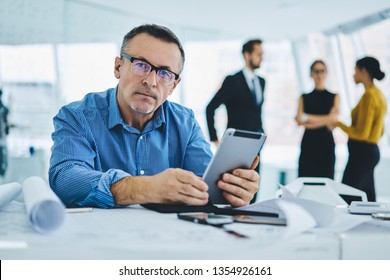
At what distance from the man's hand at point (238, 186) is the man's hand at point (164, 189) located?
8 cm

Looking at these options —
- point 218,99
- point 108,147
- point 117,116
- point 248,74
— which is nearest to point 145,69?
point 117,116

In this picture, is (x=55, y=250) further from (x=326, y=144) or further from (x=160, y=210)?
(x=326, y=144)

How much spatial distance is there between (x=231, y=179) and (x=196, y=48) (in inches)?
280

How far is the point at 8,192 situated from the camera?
49.8 inches

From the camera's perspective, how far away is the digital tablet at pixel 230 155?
1.24m

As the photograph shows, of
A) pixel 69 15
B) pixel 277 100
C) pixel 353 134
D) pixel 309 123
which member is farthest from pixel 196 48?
pixel 353 134

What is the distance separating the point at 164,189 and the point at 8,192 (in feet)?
1.34

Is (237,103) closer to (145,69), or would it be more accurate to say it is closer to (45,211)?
(145,69)

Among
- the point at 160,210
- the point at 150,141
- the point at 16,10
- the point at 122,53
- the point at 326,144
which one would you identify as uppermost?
the point at 16,10

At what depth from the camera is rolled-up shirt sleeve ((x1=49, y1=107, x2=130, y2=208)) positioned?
1340mm

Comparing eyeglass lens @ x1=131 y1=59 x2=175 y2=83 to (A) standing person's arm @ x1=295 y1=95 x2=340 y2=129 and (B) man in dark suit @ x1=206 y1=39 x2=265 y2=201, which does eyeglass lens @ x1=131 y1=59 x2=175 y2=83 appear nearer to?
(B) man in dark suit @ x1=206 y1=39 x2=265 y2=201

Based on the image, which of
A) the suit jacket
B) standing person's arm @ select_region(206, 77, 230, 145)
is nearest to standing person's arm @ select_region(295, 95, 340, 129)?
the suit jacket

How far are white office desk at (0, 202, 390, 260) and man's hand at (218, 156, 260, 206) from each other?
0.92ft

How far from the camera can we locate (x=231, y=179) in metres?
1.34
